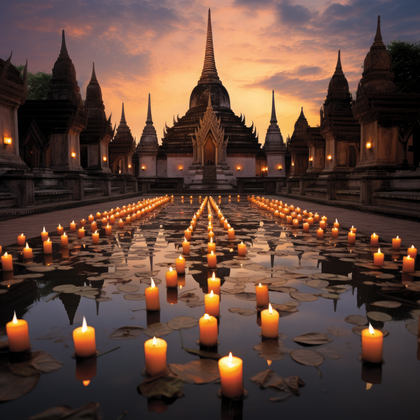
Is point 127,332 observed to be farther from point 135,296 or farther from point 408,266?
point 408,266

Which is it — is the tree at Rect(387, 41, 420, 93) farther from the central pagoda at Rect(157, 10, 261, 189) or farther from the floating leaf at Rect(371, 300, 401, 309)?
the floating leaf at Rect(371, 300, 401, 309)

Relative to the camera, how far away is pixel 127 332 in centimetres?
292

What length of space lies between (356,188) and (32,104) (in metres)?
19.5

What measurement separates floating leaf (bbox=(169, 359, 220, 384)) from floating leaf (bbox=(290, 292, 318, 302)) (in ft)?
5.06

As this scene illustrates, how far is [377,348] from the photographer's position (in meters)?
2.35

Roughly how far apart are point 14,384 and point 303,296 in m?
2.64

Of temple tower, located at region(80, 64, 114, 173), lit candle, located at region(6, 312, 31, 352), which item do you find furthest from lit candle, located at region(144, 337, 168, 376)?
temple tower, located at region(80, 64, 114, 173)

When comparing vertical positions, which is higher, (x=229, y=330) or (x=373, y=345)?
(x=373, y=345)

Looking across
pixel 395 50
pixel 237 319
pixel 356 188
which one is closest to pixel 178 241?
pixel 237 319

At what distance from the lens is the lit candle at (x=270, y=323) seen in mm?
2713

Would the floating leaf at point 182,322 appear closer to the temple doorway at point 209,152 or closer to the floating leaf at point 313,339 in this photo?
the floating leaf at point 313,339

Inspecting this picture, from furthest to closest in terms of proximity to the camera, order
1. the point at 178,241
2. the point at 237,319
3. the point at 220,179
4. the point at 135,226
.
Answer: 1. the point at 220,179
2. the point at 135,226
3. the point at 178,241
4. the point at 237,319

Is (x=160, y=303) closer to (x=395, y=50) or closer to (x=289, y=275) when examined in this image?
(x=289, y=275)

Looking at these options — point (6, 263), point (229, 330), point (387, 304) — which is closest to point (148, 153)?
point (6, 263)
